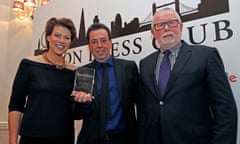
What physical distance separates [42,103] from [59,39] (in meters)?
0.45

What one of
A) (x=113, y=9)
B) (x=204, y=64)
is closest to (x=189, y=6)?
(x=204, y=64)

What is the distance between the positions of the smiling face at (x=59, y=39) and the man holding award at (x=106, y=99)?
18cm

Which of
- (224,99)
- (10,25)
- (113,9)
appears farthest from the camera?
(10,25)

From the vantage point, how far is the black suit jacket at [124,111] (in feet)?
Answer: 5.41

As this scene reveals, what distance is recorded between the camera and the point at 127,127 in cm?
164

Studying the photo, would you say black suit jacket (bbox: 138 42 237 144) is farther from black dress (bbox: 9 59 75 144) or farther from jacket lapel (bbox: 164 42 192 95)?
black dress (bbox: 9 59 75 144)

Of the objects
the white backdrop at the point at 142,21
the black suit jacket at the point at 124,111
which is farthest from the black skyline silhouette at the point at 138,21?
the black suit jacket at the point at 124,111

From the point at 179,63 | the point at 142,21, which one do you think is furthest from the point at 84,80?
the point at 142,21

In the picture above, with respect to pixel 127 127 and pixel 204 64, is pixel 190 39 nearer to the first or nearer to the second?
pixel 204 64

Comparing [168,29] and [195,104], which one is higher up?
[168,29]

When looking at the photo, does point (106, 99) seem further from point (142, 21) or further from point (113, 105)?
point (142, 21)

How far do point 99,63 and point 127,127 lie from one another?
469mm

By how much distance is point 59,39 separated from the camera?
183 cm

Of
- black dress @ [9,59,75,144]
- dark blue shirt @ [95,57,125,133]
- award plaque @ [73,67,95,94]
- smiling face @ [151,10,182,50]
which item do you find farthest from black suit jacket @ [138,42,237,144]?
black dress @ [9,59,75,144]
